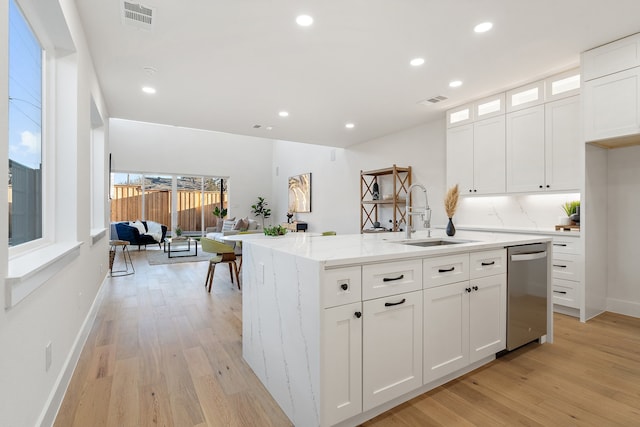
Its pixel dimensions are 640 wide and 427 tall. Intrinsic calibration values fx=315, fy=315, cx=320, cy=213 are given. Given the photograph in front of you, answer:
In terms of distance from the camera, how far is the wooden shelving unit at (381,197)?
226 inches

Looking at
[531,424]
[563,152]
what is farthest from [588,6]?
[531,424]

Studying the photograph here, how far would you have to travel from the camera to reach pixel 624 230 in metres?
3.36

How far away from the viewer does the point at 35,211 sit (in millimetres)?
1978

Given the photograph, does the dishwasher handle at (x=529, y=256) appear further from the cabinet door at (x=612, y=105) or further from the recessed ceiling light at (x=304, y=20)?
the recessed ceiling light at (x=304, y=20)

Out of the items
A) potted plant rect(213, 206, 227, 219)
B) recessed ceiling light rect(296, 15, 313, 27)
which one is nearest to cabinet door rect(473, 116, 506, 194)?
recessed ceiling light rect(296, 15, 313, 27)

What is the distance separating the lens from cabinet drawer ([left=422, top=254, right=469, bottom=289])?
1875mm

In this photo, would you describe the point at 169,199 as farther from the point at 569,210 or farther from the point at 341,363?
the point at 569,210

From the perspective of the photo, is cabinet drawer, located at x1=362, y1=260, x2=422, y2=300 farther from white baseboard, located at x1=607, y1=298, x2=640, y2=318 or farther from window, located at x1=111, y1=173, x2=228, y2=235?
window, located at x1=111, y1=173, x2=228, y2=235

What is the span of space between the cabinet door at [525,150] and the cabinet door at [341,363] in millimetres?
3265

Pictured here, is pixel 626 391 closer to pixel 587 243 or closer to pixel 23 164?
pixel 587 243

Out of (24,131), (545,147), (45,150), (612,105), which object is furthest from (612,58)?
(45,150)

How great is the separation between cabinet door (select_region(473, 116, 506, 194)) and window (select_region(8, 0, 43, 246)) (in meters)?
4.54

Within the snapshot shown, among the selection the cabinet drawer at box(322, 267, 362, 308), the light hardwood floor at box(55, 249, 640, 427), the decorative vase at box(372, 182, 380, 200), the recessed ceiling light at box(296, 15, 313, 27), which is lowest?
the light hardwood floor at box(55, 249, 640, 427)

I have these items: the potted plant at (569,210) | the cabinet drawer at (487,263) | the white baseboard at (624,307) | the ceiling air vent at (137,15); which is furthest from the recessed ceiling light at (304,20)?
the white baseboard at (624,307)
